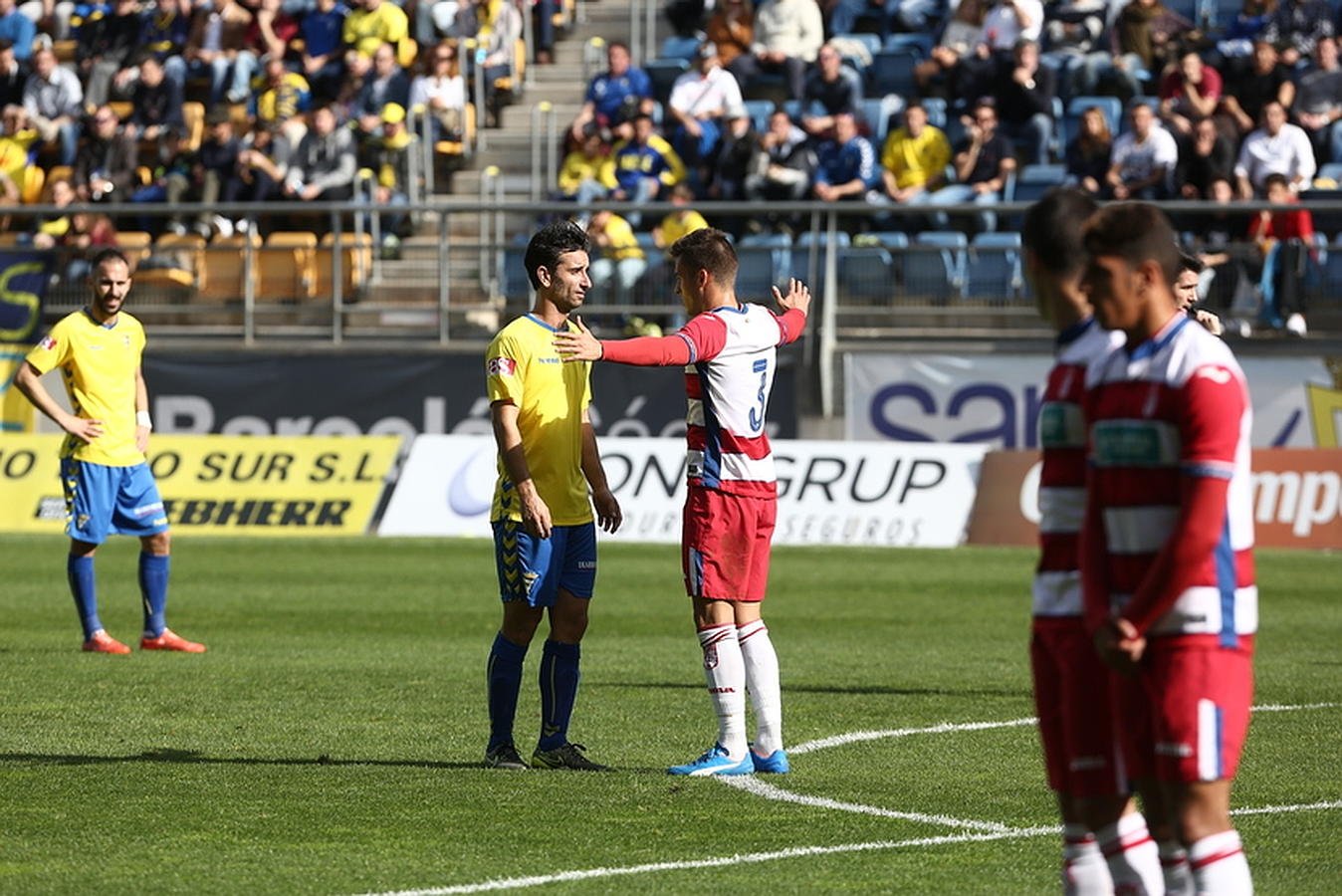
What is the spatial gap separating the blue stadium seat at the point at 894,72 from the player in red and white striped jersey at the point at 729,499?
745 inches

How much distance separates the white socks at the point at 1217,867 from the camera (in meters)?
4.75

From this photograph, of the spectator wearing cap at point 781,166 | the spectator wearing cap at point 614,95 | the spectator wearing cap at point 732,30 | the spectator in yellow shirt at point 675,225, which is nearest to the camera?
the spectator in yellow shirt at point 675,225

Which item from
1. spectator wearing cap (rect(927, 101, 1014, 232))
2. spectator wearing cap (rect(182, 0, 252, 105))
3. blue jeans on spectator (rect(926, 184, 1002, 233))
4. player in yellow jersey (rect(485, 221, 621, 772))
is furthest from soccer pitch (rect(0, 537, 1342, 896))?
spectator wearing cap (rect(182, 0, 252, 105))

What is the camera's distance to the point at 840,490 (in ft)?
71.7

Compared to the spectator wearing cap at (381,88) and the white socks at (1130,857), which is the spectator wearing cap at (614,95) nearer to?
the spectator wearing cap at (381,88)

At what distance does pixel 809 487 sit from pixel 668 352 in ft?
46.3

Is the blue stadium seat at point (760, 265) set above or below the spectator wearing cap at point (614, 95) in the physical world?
below

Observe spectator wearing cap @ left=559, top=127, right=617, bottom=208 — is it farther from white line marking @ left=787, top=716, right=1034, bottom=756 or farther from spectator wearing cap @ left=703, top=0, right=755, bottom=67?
white line marking @ left=787, top=716, right=1034, bottom=756

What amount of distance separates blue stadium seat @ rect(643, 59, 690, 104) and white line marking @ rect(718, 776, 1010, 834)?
66.5 ft

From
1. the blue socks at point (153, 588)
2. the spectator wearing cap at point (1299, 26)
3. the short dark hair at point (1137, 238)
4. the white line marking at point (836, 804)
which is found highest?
the short dark hair at point (1137, 238)

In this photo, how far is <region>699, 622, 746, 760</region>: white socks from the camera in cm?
848

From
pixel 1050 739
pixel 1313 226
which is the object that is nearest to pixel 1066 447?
pixel 1050 739

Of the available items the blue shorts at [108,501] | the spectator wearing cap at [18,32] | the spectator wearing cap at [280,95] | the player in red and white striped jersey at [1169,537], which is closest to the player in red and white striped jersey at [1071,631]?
the player in red and white striped jersey at [1169,537]

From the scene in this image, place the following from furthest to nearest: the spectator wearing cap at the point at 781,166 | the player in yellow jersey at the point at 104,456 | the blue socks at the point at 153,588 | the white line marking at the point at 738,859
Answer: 1. the spectator wearing cap at the point at 781,166
2. the blue socks at the point at 153,588
3. the player in yellow jersey at the point at 104,456
4. the white line marking at the point at 738,859
